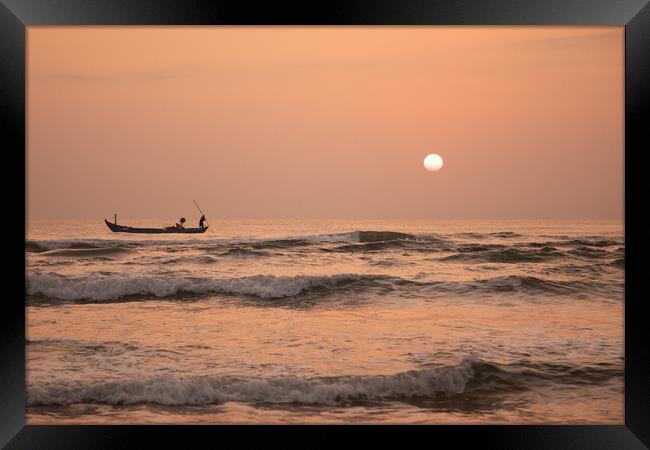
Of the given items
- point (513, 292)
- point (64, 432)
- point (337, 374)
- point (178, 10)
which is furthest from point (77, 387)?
point (513, 292)

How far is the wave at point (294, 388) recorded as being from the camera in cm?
276

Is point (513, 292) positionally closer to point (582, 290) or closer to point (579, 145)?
point (582, 290)

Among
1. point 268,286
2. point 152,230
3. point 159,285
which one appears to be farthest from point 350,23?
point 152,230

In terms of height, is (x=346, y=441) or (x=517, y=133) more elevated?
(x=517, y=133)

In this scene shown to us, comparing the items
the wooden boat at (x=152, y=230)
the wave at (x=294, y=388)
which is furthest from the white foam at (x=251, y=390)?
the wooden boat at (x=152, y=230)

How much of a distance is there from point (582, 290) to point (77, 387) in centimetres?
553

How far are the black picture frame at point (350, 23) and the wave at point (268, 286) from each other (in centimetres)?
445

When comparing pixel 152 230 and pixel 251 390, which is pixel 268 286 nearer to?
pixel 152 230

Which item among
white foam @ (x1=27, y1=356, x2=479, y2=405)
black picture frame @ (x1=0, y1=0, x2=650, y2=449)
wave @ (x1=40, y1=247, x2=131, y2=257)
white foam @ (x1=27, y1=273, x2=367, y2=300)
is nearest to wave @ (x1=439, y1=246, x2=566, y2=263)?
white foam @ (x1=27, y1=273, x2=367, y2=300)

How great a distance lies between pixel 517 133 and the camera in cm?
557

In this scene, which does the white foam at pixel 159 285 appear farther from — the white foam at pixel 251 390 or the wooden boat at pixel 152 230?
the white foam at pixel 251 390

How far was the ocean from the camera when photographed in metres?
2.84

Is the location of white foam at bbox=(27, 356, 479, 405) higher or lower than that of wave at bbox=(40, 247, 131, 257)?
lower

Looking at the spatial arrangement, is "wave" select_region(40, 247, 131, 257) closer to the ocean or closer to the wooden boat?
the ocean
